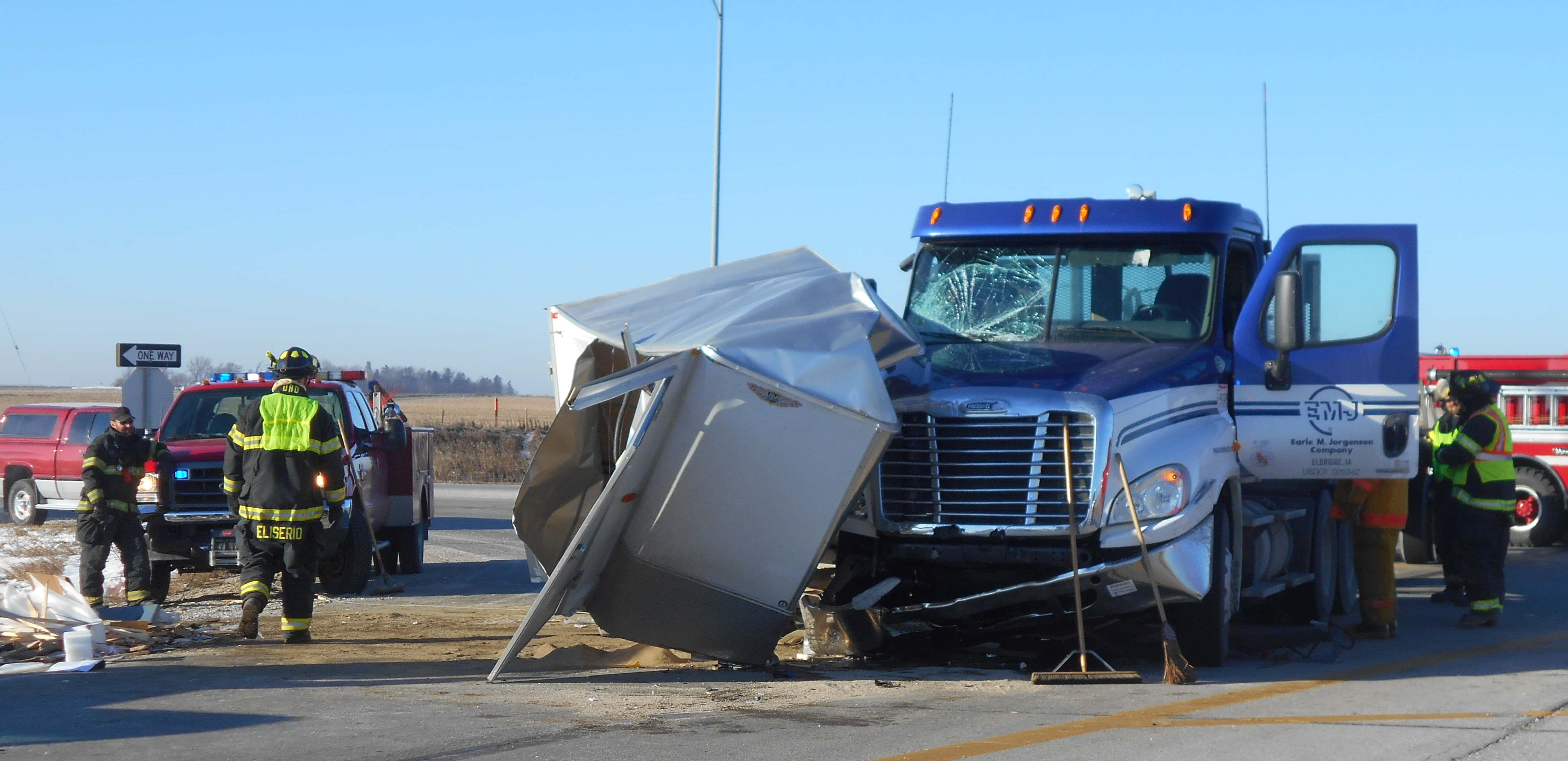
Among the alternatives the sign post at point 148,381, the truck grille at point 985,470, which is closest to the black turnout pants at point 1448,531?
the truck grille at point 985,470

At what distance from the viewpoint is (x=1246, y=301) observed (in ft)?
30.1

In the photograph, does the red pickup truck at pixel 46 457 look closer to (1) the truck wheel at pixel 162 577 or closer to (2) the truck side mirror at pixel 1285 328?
(1) the truck wheel at pixel 162 577

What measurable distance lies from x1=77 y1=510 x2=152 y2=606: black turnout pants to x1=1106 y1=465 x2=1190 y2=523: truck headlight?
25.5 feet

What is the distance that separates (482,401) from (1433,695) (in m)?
113

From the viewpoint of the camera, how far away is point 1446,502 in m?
11.7

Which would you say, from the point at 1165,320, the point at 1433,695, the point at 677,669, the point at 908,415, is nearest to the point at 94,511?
the point at 677,669

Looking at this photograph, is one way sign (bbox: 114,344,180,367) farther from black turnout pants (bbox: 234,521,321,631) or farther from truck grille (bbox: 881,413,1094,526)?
truck grille (bbox: 881,413,1094,526)

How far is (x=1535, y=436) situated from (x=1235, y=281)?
926cm

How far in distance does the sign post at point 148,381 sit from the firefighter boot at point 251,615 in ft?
19.5

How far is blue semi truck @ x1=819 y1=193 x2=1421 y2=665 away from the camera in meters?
7.91

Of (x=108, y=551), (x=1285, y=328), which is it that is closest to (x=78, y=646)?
(x=108, y=551)

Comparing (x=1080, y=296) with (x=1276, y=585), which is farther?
(x=1276, y=585)

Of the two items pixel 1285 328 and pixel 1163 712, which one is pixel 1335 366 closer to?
pixel 1285 328

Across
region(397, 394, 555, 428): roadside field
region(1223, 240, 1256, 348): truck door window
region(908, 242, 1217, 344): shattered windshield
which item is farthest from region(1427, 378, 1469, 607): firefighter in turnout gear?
region(397, 394, 555, 428): roadside field
